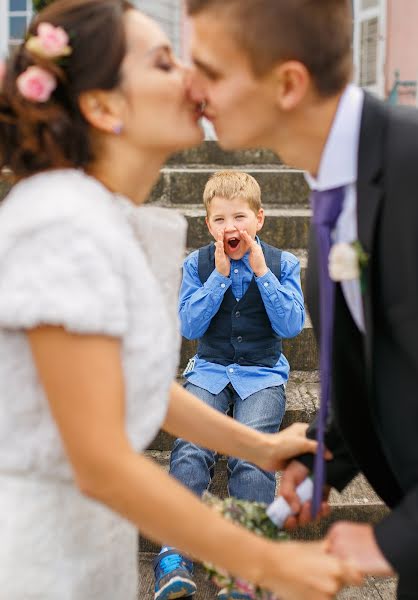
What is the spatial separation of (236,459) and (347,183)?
1.66 m

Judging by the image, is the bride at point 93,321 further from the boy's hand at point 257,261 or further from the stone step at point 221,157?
the stone step at point 221,157

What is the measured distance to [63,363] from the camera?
3.50ft

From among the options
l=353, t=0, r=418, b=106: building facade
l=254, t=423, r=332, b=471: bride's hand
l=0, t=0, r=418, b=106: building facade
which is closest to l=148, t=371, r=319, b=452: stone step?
l=254, t=423, r=332, b=471: bride's hand

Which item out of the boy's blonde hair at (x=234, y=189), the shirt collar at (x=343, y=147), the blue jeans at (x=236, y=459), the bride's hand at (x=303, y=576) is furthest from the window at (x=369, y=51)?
the bride's hand at (x=303, y=576)

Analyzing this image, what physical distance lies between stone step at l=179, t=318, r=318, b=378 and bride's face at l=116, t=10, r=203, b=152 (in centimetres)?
220

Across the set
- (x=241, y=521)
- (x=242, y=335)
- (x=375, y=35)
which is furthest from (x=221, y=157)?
(x=375, y=35)

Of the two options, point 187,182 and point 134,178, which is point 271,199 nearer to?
point 187,182

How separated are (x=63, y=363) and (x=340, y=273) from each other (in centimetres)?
47

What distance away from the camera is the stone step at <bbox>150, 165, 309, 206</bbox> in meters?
4.62

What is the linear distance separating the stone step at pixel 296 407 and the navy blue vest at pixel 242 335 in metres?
0.25

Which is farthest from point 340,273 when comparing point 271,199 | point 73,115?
Result: point 271,199

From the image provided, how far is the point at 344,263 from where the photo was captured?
4.02 ft

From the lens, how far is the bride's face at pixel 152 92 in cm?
128

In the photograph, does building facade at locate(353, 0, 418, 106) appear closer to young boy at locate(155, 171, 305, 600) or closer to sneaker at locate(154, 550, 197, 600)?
young boy at locate(155, 171, 305, 600)
